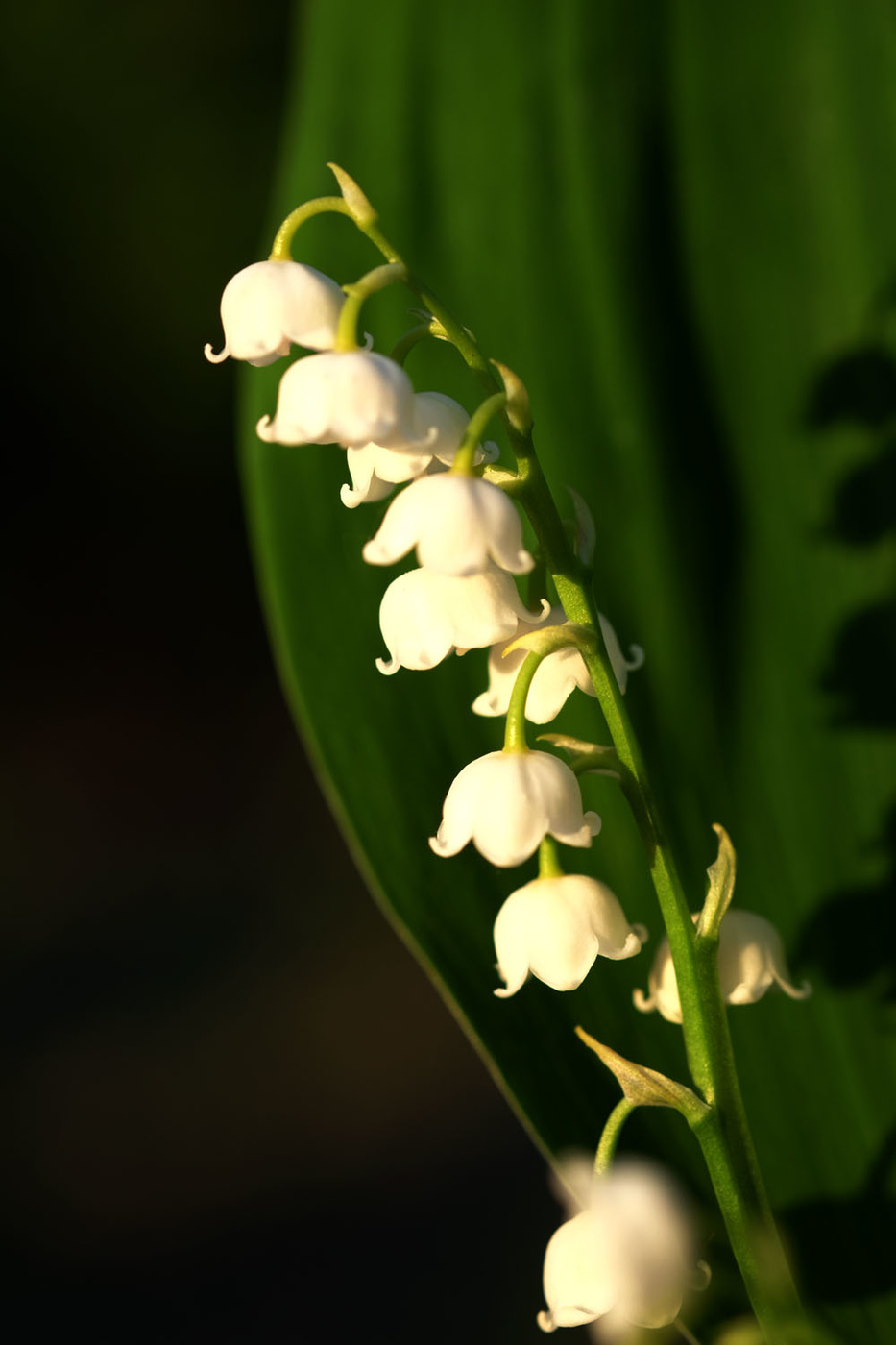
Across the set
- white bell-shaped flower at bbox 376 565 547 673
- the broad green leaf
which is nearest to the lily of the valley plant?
white bell-shaped flower at bbox 376 565 547 673

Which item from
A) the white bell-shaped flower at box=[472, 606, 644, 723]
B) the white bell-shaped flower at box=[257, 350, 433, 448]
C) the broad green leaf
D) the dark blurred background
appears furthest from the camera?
the dark blurred background

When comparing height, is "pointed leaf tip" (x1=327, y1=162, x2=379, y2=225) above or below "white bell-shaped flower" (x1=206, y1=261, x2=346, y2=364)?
above

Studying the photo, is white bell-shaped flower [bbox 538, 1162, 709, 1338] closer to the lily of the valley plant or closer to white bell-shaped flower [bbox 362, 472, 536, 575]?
the lily of the valley plant

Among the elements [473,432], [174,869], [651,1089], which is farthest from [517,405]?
[174,869]

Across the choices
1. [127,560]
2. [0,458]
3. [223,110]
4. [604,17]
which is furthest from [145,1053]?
[604,17]

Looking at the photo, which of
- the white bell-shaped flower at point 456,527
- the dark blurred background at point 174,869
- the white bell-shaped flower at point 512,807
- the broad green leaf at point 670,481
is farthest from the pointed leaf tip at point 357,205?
the dark blurred background at point 174,869

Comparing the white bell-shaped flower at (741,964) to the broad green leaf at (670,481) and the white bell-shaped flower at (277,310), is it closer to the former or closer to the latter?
the broad green leaf at (670,481)

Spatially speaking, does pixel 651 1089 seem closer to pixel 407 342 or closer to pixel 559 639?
pixel 559 639
